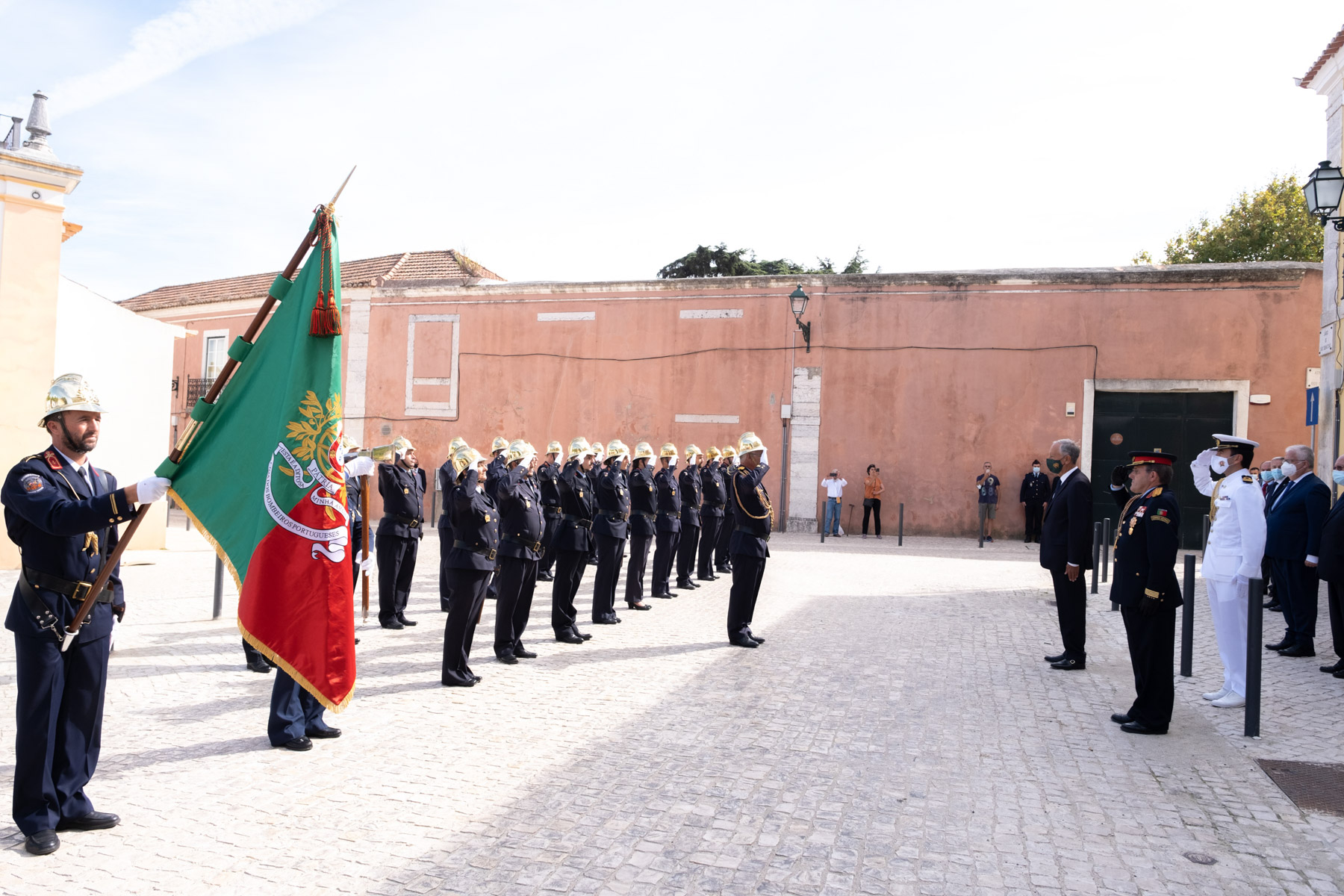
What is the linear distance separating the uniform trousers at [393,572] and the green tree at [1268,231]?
27.3 metres

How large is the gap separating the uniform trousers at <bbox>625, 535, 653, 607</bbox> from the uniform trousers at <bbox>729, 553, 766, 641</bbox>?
2.58 m

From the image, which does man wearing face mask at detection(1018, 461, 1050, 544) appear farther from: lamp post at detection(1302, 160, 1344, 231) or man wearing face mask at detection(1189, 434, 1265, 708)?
man wearing face mask at detection(1189, 434, 1265, 708)

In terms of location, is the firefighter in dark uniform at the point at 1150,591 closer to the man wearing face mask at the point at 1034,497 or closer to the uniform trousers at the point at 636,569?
the uniform trousers at the point at 636,569

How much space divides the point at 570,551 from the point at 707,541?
481cm

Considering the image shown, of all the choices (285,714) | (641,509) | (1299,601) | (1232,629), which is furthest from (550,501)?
(1299,601)

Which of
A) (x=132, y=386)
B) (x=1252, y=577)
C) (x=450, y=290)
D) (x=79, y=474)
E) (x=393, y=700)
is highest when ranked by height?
(x=450, y=290)

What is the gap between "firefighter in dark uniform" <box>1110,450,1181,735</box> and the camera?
19.9ft

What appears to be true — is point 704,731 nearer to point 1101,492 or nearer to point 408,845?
point 408,845

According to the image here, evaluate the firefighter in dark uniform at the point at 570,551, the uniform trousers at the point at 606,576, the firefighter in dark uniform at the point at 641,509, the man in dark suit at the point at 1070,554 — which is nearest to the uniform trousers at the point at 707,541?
the firefighter in dark uniform at the point at 641,509

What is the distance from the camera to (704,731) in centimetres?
586

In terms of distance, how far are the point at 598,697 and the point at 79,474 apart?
3.71 metres

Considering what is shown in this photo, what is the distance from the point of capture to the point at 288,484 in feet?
15.7

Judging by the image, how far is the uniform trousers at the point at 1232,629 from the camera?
6883 millimetres

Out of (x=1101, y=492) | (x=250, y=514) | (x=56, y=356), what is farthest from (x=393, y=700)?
(x=1101, y=492)
